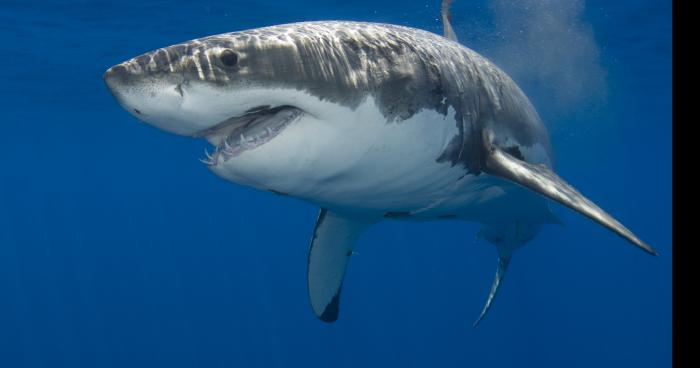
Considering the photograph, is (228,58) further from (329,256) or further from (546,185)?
(329,256)

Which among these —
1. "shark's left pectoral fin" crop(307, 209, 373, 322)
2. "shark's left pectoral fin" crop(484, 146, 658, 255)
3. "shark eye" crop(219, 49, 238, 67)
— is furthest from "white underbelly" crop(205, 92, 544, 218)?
"shark's left pectoral fin" crop(307, 209, 373, 322)

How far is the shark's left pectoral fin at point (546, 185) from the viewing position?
135 inches

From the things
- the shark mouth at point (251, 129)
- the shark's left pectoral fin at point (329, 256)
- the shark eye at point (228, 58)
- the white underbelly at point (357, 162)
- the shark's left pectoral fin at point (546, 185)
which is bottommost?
the shark's left pectoral fin at point (329, 256)

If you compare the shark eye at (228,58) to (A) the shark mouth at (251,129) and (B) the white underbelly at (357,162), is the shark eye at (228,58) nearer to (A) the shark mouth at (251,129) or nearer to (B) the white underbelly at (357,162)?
(A) the shark mouth at (251,129)

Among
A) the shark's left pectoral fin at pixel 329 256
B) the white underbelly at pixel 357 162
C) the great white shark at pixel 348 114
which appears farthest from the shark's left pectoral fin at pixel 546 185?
the shark's left pectoral fin at pixel 329 256

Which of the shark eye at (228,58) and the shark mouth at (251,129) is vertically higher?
the shark eye at (228,58)

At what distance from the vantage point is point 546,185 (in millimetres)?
3900

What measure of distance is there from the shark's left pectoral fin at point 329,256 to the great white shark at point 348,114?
0.84m

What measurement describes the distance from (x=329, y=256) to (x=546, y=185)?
291 centimetres

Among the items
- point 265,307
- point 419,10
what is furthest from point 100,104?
point 265,307

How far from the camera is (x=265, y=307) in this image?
48906mm

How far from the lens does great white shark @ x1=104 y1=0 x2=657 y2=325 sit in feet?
8.54

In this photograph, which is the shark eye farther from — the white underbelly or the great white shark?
the white underbelly

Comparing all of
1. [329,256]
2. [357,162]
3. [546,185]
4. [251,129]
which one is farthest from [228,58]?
[329,256]
